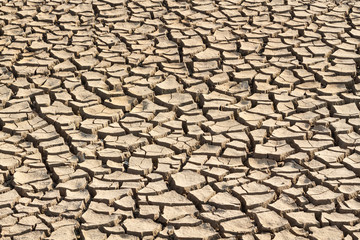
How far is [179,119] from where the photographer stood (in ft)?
14.5

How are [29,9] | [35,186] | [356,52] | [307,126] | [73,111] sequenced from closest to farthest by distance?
[35,186]
[307,126]
[73,111]
[356,52]
[29,9]

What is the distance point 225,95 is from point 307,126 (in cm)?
61

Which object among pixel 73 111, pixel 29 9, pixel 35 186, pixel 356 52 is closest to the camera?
pixel 35 186

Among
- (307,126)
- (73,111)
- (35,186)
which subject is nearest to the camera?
(35,186)

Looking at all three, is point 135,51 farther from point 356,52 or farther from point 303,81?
point 356,52

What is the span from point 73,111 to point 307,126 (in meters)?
1.40

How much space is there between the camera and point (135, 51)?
521cm

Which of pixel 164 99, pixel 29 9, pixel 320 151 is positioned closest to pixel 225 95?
pixel 164 99

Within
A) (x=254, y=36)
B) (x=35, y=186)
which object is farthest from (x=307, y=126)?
(x=35, y=186)

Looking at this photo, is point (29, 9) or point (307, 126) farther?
point (29, 9)

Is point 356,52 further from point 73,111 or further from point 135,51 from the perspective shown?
point 73,111

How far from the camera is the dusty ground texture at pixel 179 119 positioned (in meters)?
3.63

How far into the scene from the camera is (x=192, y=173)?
3922mm

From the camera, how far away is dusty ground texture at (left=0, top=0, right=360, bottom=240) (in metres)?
3.63
